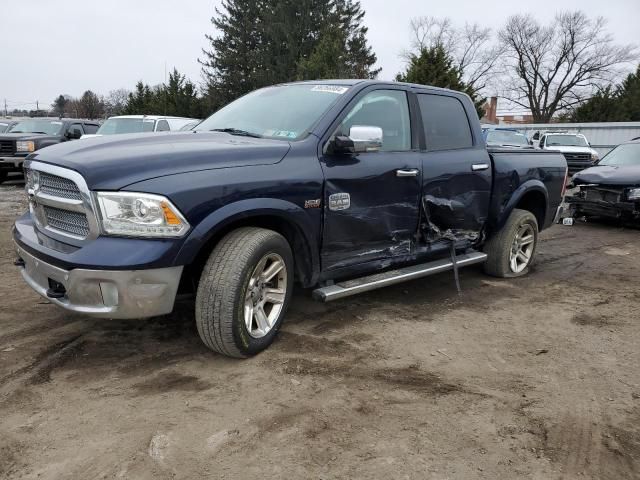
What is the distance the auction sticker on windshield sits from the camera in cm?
413

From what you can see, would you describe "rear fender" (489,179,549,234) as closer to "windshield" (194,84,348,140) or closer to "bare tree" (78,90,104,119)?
"windshield" (194,84,348,140)

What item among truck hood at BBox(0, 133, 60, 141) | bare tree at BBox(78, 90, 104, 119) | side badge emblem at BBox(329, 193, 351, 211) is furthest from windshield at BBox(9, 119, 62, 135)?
bare tree at BBox(78, 90, 104, 119)

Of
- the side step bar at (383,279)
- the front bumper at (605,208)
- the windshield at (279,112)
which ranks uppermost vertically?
the windshield at (279,112)

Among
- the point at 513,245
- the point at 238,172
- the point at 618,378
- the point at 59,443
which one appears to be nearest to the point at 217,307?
the point at 238,172

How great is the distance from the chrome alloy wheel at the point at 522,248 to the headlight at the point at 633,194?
4.10 m

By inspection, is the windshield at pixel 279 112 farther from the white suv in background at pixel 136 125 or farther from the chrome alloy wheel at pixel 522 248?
the white suv in background at pixel 136 125

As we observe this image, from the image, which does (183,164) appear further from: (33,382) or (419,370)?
(419,370)

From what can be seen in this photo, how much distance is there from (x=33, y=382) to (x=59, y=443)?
74 cm

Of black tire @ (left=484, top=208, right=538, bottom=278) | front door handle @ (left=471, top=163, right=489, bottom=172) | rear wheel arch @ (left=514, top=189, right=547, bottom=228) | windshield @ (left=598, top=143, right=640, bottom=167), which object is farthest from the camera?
windshield @ (left=598, top=143, right=640, bottom=167)

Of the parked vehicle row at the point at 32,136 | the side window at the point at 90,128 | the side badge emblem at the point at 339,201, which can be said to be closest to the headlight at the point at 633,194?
the side badge emblem at the point at 339,201

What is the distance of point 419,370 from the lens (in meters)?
3.46

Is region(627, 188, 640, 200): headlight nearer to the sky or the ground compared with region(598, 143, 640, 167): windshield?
nearer to the ground

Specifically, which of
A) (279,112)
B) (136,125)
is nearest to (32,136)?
(136,125)

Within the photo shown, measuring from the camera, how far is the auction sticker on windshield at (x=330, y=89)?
163 inches
